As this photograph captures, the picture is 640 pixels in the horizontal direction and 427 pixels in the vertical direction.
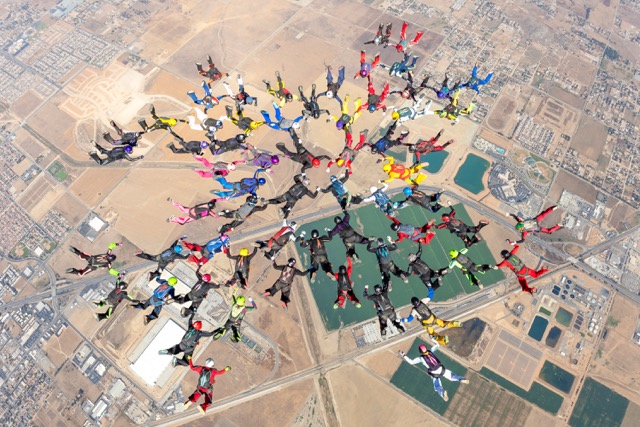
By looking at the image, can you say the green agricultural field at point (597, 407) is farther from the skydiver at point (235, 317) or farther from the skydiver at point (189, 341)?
the skydiver at point (189, 341)

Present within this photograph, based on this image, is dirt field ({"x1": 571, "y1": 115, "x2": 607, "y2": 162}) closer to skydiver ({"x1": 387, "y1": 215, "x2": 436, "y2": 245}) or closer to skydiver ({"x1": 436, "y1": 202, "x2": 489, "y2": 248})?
skydiver ({"x1": 436, "y1": 202, "x2": 489, "y2": 248})

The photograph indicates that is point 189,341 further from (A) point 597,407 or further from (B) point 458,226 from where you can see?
(A) point 597,407

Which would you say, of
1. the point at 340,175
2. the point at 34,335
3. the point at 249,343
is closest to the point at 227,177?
the point at 340,175

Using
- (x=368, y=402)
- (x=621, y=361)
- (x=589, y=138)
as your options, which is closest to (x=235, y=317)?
(x=368, y=402)

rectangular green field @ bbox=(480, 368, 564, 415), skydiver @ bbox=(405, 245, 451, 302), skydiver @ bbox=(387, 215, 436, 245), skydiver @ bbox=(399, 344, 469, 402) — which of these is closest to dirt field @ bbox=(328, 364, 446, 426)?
skydiver @ bbox=(399, 344, 469, 402)

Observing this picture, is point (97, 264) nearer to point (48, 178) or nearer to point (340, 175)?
point (48, 178)

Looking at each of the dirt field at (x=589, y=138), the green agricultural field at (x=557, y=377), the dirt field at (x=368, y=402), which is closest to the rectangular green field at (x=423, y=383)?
the dirt field at (x=368, y=402)
